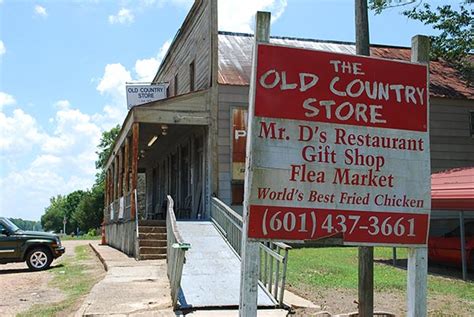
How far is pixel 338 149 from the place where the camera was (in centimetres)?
457

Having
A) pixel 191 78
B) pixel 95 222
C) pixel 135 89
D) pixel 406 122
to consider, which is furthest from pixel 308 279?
pixel 95 222

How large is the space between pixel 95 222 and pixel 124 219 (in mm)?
67412

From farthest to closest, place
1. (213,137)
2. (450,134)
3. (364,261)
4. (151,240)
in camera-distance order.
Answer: (450,134), (213,137), (151,240), (364,261)

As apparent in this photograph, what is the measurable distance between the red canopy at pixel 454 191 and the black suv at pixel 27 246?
10.9 meters

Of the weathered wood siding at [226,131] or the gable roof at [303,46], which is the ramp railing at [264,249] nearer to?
the weathered wood siding at [226,131]

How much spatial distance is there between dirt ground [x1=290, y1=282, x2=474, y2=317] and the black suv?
9.41 metres

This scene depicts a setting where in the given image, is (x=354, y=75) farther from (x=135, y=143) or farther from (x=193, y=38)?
(x=193, y=38)

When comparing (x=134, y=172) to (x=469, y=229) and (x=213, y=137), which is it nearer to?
(x=213, y=137)

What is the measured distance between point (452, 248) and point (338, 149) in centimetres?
972

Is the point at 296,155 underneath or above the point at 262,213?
above

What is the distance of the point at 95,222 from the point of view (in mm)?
82625

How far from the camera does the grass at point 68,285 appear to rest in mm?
8837

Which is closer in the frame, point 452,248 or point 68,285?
point 68,285

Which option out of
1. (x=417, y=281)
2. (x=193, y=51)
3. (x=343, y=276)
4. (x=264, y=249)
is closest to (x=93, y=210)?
→ (x=193, y=51)
